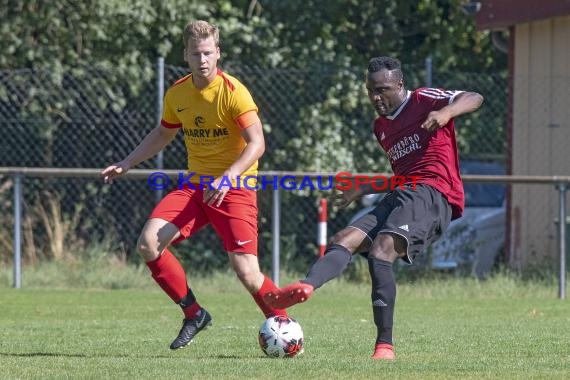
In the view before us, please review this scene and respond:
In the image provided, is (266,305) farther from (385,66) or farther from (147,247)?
(385,66)

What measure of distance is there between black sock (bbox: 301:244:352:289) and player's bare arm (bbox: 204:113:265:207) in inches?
29.0

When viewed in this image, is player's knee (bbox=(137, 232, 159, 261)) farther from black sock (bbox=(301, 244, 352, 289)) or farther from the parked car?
the parked car

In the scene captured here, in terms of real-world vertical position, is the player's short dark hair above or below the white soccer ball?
above

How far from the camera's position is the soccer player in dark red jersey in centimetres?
756

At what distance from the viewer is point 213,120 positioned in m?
8.28

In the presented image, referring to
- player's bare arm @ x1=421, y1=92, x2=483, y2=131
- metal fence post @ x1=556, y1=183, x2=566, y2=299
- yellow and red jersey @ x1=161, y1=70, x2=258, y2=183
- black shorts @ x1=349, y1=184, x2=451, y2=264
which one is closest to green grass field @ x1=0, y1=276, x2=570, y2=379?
metal fence post @ x1=556, y1=183, x2=566, y2=299

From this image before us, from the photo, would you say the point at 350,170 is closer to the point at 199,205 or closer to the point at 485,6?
the point at 485,6

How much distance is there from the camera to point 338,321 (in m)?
10.8

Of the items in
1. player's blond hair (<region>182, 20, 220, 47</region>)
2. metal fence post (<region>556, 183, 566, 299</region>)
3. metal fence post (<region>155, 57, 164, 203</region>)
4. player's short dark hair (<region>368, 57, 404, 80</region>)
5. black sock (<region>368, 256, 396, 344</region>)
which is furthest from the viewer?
metal fence post (<region>155, 57, 164, 203</region>)

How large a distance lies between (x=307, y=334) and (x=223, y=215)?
162 cm

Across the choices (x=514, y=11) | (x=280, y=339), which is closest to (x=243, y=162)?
(x=280, y=339)

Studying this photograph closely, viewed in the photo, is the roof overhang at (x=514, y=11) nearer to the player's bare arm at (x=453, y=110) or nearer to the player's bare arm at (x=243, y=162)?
the player's bare arm at (x=453, y=110)

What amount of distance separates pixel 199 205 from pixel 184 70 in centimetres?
664

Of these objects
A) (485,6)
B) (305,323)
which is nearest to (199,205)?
(305,323)
